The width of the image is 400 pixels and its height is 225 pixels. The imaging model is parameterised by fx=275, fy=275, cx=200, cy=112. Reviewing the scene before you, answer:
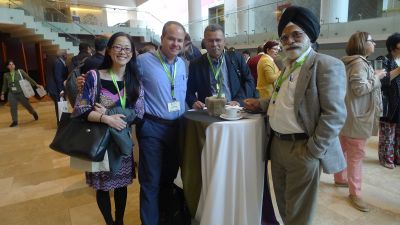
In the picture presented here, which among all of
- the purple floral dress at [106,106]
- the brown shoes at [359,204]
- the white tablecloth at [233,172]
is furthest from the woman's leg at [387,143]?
the purple floral dress at [106,106]

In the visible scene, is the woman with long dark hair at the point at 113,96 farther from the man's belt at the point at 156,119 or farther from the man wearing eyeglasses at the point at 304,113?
the man wearing eyeglasses at the point at 304,113

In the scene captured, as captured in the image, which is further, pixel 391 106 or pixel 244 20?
pixel 244 20

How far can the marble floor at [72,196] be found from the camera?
2.44m

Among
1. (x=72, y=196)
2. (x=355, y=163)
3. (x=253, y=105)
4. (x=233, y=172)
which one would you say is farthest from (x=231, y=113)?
(x=72, y=196)

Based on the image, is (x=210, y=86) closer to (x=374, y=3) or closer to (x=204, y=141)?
(x=204, y=141)

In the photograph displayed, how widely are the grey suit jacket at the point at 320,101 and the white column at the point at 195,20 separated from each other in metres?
11.1

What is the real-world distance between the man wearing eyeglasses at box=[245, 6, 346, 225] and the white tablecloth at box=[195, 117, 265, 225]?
0.50ft

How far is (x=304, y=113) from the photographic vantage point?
153 cm

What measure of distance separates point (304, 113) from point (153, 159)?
42.6 inches

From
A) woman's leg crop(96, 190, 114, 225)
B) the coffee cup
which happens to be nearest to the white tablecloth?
the coffee cup

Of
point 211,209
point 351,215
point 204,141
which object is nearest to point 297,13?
point 204,141

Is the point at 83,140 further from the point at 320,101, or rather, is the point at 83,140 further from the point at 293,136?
the point at 320,101

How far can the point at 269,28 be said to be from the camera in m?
9.22

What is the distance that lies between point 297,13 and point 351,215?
1.85 metres
